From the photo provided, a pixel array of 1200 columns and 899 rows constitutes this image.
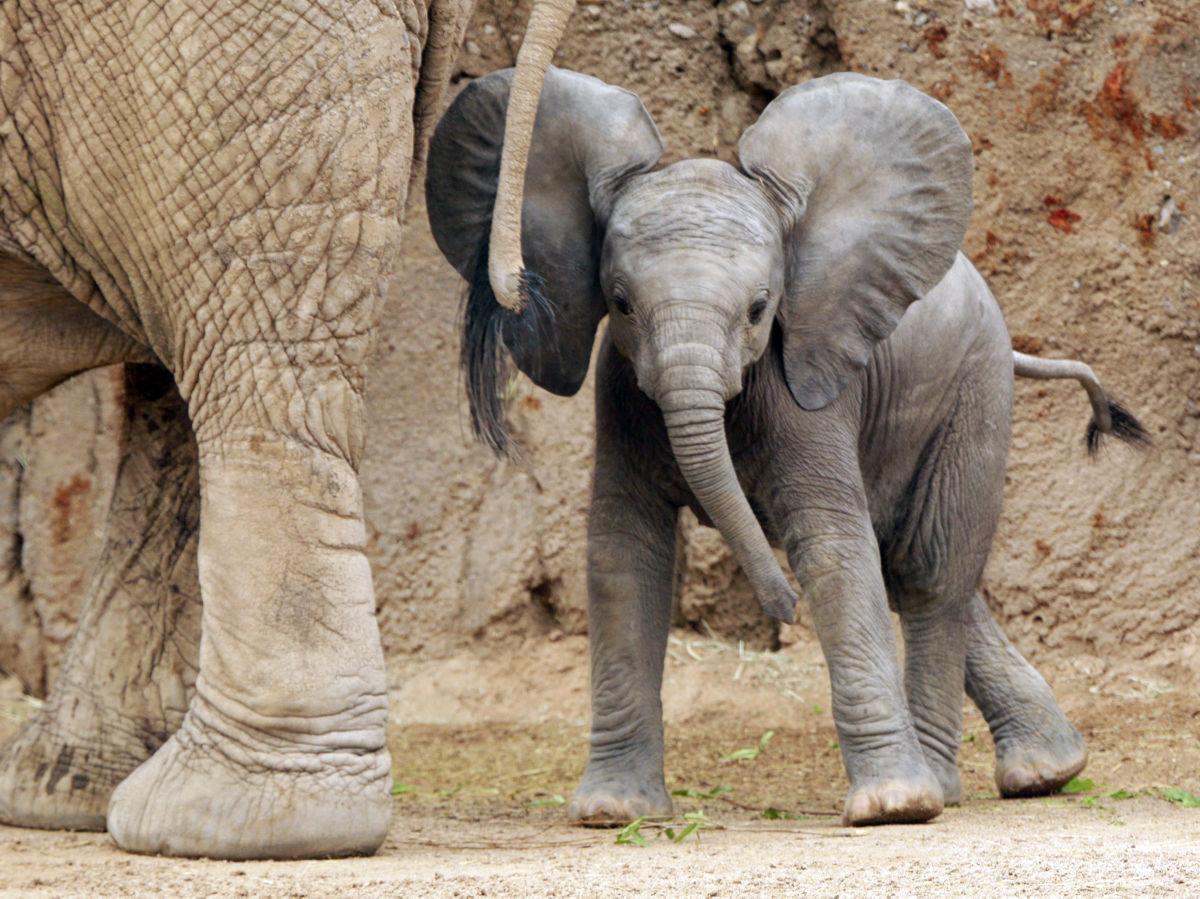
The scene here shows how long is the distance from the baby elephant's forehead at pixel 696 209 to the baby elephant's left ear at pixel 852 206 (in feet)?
0.38

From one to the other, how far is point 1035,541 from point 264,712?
293 cm

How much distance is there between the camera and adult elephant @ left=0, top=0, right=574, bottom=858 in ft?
11.2

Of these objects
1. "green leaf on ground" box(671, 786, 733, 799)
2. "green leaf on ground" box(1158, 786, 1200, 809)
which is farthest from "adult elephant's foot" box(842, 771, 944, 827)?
"green leaf on ground" box(671, 786, 733, 799)

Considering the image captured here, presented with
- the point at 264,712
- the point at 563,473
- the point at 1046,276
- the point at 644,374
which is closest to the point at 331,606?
the point at 264,712

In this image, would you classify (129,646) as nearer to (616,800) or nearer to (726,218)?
(616,800)

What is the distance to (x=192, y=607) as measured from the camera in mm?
4195

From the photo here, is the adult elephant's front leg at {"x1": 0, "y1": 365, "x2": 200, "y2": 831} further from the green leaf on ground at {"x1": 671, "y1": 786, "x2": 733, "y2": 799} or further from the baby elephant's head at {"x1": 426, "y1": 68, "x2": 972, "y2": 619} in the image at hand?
the green leaf on ground at {"x1": 671, "y1": 786, "x2": 733, "y2": 799}

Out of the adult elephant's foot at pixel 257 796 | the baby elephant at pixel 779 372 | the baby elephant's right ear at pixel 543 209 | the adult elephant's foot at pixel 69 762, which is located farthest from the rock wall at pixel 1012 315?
the adult elephant's foot at pixel 257 796

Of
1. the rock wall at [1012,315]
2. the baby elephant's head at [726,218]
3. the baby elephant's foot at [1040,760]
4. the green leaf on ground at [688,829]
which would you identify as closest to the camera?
the green leaf on ground at [688,829]

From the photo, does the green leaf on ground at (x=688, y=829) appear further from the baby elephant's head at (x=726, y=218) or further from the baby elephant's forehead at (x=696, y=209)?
the baby elephant's forehead at (x=696, y=209)

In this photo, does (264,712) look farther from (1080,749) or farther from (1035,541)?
(1035,541)

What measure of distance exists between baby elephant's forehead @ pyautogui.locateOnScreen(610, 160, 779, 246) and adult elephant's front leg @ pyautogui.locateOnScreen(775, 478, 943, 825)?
508mm

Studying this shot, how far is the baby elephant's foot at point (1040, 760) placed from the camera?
4.52m

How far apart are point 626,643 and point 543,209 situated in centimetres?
87
